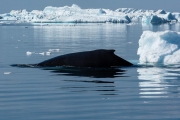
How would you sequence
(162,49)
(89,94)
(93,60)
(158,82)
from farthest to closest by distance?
(162,49)
(93,60)
(158,82)
(89,94)

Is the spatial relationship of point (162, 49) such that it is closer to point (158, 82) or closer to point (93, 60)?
point (93, 60)

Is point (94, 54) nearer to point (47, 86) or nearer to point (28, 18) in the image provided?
point (47, 86)

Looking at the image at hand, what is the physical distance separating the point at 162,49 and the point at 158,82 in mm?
6246

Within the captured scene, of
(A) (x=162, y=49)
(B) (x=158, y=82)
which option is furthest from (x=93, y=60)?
(A) (x=162, y=49)

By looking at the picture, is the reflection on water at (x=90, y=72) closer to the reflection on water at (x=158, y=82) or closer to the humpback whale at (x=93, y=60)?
the humpback whale at (x=93, y=60)

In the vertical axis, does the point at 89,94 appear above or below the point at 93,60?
below

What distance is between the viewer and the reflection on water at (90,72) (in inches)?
489

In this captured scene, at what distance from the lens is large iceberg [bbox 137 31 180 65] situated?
16.4 m

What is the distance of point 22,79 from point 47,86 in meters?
Answer: 1.55

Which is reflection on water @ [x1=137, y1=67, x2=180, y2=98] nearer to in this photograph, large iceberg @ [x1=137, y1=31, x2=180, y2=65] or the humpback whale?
the humpback whale

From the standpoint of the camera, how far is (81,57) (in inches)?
565

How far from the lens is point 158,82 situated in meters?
11.1

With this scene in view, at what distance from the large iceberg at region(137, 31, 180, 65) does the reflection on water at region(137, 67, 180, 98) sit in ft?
6.99

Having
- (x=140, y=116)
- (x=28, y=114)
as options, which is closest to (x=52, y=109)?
(x=28, y=114)
